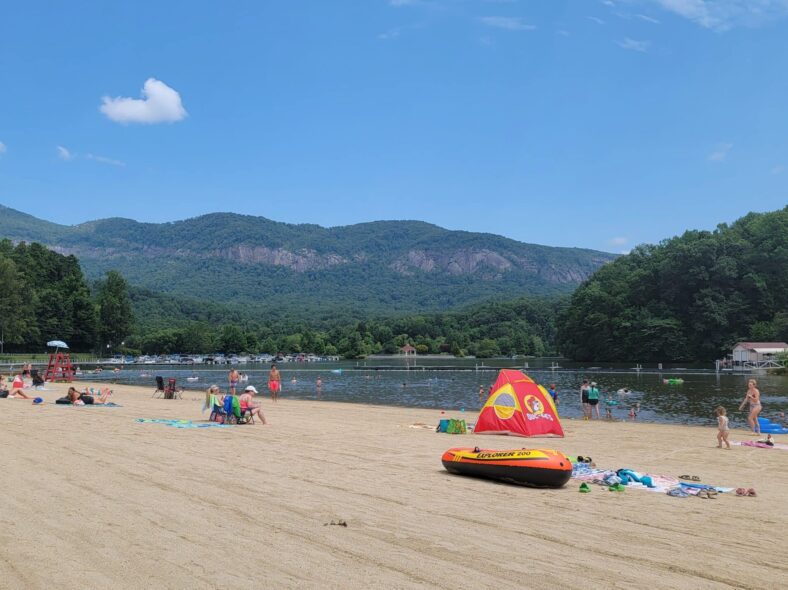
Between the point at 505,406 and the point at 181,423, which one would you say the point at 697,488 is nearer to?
the point at 505,406

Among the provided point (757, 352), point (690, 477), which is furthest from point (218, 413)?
point (757, 352)

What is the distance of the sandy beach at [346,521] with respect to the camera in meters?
6.26

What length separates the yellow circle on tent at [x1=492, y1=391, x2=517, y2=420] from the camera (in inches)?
746

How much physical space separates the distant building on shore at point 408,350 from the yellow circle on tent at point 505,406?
444ft

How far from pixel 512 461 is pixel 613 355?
99501 mm

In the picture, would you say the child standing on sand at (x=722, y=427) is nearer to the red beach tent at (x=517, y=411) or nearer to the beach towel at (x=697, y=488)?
the red beach tent at (x=517, y=411)

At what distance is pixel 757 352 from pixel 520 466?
77.3 meters

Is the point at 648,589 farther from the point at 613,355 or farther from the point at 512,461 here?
the point at 613,355

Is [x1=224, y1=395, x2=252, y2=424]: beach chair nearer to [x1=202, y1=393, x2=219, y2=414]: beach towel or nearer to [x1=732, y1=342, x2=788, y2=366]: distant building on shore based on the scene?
[x1=202, y1=393, x2=219, y2=414]: beach towel

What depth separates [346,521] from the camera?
8195 mm

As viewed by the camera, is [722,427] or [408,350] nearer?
[722,427]

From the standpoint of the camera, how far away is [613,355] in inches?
4117

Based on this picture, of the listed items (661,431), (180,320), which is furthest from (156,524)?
(180,320)

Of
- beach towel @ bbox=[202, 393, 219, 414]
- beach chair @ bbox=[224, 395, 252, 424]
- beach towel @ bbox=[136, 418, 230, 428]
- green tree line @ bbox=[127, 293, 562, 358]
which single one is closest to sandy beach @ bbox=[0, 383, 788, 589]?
beach towel @ bbox=[136, 418, 230, 428]
